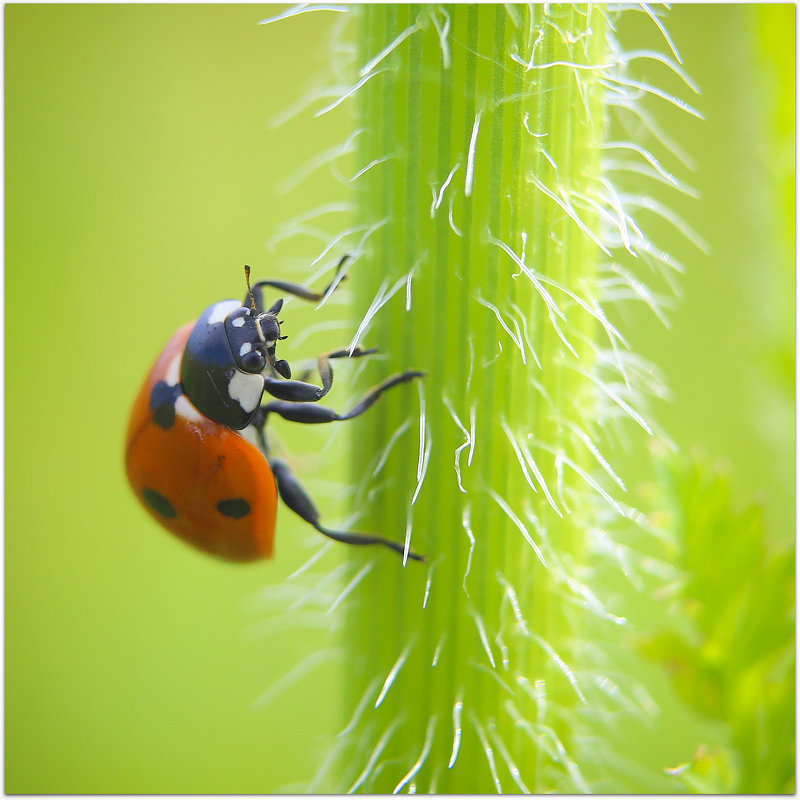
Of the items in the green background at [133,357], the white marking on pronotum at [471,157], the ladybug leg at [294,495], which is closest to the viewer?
the white marking on pronotum at [471,157]

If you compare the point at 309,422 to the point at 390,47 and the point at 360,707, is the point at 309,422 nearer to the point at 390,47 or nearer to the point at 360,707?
the point at 360,707

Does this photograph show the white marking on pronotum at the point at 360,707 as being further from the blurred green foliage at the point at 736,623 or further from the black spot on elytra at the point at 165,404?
the black spot on elytra at the point at 165,404

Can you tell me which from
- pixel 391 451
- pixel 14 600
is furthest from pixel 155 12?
pixel 391 451

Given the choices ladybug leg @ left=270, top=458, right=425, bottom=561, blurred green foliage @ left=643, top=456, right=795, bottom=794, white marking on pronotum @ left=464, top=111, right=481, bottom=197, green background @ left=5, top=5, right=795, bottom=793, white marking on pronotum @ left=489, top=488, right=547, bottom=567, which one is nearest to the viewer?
white marking on pronotum @ left=464, top=111, right=481, bottom=197

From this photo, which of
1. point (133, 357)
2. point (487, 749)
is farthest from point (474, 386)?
point (133, 357)

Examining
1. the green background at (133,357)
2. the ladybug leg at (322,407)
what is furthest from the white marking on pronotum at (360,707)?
the green background at (133,357)

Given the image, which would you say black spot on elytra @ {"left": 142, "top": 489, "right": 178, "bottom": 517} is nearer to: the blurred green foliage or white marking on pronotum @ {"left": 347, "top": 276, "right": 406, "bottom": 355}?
white marking on pronotum @ {"left": 347, "top": 276, "right": 406, "bottom": 355}

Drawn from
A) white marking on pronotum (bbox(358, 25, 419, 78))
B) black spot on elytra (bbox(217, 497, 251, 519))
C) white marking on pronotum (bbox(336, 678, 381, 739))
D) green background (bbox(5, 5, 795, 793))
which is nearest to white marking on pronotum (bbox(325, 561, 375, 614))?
white marking on pronotum (bbox(336, 678, 381, 739))
